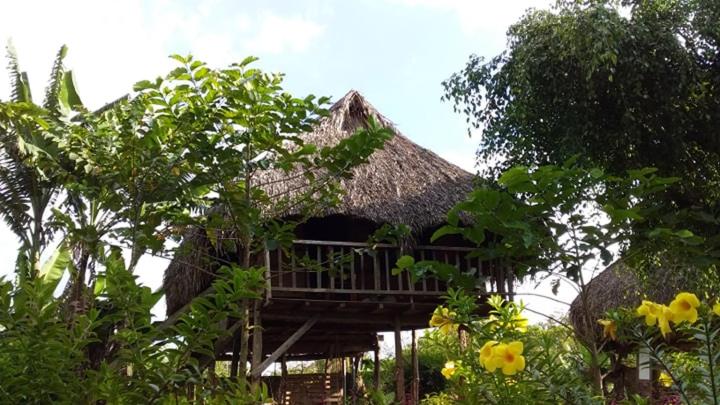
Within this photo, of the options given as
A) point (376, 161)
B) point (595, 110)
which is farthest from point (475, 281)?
point (376, 161)

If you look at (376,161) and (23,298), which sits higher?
(376,161)

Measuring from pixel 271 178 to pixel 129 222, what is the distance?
5453 mm

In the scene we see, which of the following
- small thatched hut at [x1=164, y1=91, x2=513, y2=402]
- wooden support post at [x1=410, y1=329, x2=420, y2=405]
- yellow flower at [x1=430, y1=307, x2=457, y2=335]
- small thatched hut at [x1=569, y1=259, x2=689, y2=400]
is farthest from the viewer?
wooden support post at [x1=410, y1=329, x2=420, y2=405]

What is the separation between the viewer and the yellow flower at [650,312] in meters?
1.64

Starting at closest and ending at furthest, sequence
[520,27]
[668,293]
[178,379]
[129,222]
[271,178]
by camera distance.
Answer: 1. [178,379]
2. [129,222]
3. [520,27]
4. [271,178]
5. [668,293]

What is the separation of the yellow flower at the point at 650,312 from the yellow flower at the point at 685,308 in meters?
0.04

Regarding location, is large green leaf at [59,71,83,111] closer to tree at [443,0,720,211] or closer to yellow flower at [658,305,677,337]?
tree at [443,0,720,211]

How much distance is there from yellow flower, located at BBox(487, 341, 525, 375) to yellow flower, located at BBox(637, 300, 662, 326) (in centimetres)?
26

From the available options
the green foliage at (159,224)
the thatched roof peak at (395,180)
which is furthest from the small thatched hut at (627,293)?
the green foliage at (159,224)

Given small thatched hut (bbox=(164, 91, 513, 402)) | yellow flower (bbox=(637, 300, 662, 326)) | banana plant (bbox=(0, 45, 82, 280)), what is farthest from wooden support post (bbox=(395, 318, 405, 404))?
yellow flower (bbox=(637, 300, 662, 326))

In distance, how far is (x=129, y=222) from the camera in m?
2.96

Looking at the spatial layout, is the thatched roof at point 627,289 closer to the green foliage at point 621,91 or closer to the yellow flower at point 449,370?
the green foliage at point 621,91

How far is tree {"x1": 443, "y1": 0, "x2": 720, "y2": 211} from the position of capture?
683 centimetres

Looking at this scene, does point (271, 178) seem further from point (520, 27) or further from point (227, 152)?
point (227, 152)
